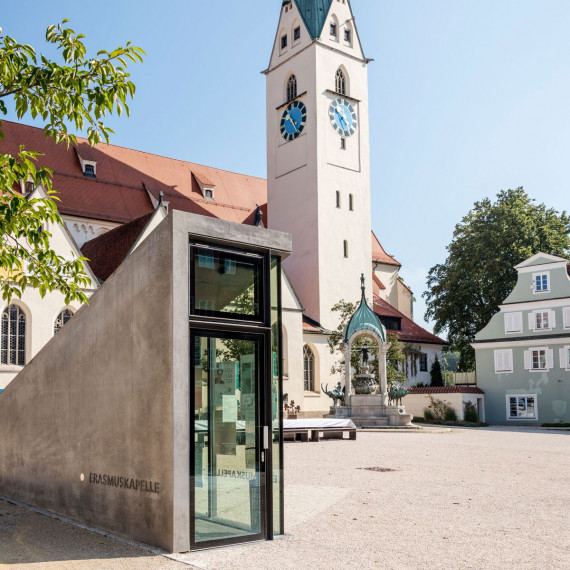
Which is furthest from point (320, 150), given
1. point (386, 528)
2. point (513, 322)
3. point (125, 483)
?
point (125, 483)

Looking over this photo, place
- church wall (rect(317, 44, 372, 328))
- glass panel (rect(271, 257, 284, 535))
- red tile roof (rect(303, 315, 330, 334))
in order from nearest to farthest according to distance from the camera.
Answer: glass panel (rect(271, 257, 284, 535)) < red tile roof (rect(303, 315, 330, 334)) < church wall (rect(317, 44, 372, 328))

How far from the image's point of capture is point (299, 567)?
662 centimetres

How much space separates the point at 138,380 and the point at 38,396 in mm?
2882

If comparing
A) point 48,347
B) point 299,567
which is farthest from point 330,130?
point 299,567

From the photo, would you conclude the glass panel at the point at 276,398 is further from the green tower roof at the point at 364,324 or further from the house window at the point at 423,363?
the house window at the point at 423,363

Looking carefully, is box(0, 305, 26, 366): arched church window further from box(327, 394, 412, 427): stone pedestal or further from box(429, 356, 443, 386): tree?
box(429, 356, 443, 386): tree

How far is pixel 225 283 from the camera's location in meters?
8.00

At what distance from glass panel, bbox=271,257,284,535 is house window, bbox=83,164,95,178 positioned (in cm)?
3898

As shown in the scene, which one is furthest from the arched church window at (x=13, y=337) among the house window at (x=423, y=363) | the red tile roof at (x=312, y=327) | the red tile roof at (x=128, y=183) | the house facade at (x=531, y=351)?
the house window at (x=423, y=363)

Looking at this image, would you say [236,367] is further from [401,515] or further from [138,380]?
[401,515]

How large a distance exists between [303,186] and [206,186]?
757cm

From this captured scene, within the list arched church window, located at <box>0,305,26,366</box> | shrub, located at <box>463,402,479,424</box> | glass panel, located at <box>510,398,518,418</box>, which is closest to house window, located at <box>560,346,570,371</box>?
glass panel, located at <box>510,398,518,418</box>

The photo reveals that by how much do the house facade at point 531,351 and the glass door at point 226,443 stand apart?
34.0m

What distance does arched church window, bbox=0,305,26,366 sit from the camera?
29328mm
